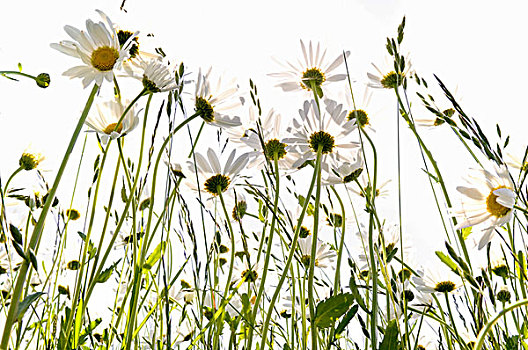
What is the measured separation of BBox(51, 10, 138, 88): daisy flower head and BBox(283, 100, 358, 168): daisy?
234 mm

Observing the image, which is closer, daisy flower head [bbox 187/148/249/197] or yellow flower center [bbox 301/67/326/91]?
daisy flower head [bbox 187/148/249/197]

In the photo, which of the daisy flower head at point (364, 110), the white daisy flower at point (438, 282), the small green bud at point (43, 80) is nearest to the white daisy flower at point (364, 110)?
the daisy flower head at point (364, 110)

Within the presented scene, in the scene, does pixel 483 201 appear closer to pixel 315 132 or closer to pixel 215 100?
pixel 315 132

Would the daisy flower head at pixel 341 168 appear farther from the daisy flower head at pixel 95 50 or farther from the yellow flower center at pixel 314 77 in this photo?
the daisy flower head at pixel 95 50

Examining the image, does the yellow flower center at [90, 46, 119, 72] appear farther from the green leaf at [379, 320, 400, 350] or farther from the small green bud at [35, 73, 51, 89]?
the green leaf at [379, 320, 400, 350]

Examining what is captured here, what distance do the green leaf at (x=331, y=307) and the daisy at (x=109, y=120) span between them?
300 millimetres

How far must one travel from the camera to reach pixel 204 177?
71 centimetres

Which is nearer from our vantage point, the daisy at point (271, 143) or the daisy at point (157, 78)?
the daisy at point (157, 78)

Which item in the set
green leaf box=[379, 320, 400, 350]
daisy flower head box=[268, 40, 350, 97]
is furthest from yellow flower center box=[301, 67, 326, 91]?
green leaf box=[379, 320, 400, 350]

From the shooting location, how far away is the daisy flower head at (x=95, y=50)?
0.54 meters

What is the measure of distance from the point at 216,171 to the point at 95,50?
236mm

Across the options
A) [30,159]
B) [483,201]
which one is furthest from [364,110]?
[30,159]

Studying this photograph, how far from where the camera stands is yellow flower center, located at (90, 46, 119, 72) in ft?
1.82

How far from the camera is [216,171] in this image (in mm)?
704
